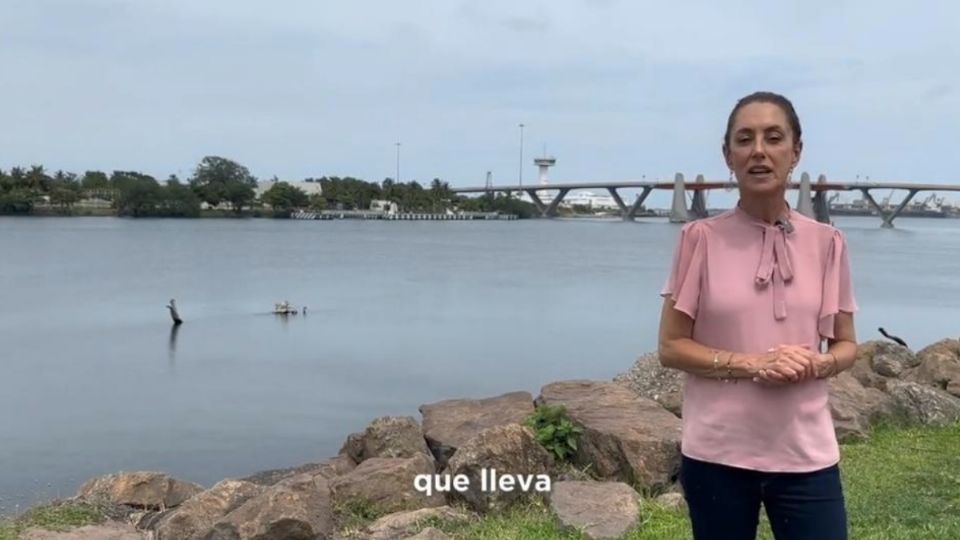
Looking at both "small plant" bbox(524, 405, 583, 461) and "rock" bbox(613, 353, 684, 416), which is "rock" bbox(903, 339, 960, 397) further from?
"small plant" bbox(524, 405, 583, 461)

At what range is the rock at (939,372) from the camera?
27.3 ft

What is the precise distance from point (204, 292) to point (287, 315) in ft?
22.0

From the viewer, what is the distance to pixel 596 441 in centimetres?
511

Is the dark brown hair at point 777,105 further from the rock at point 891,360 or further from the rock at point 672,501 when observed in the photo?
the rock at point 891,360

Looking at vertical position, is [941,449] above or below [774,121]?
below

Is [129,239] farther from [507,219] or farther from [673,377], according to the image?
[507,219]

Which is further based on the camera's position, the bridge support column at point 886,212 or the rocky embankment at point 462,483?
the bridge support column at point 886,212

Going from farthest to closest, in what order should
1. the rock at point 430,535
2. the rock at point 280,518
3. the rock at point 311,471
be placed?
the rock at point 311,471 → the rock at point 280,518 → the rock at point 430,535

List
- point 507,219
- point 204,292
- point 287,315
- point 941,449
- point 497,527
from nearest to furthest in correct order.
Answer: point 497,527 < point 941,449 < point 287,315 < point 204,292 < point 507,219

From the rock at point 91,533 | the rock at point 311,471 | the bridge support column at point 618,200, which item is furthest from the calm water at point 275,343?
the bridge support column at point 618,200

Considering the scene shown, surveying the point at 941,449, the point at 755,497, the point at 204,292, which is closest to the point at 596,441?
the point at 941,449

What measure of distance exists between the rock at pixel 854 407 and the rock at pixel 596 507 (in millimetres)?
2442

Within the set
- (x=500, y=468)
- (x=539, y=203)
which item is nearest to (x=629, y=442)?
(x=500, y=468)

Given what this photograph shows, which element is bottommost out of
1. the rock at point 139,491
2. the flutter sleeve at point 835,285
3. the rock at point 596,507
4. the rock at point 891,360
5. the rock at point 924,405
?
the rock at point 139,491
